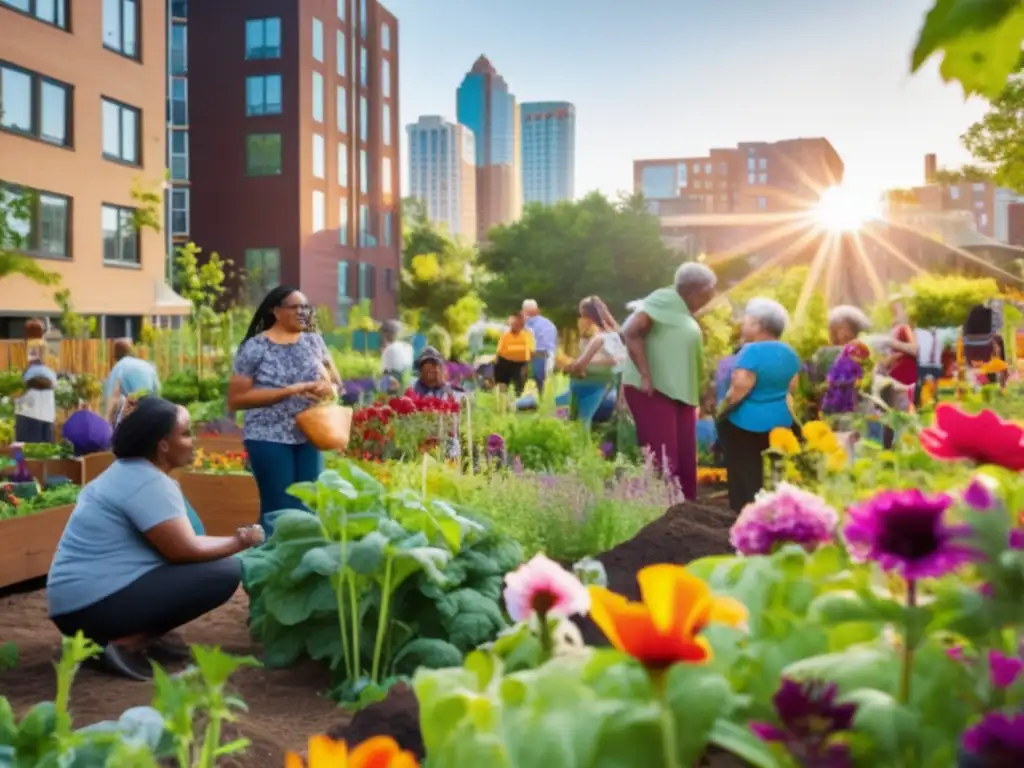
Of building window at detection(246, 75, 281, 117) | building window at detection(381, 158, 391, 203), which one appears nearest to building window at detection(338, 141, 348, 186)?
building window at detection(246, 75, 281, 117)

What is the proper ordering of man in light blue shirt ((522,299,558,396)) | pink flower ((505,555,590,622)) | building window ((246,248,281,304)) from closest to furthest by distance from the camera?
1. pink flower ((505,555,590,622))
2. man in light blue shirt ((522,299,558,396))
3. building window ((246,248,281,304))

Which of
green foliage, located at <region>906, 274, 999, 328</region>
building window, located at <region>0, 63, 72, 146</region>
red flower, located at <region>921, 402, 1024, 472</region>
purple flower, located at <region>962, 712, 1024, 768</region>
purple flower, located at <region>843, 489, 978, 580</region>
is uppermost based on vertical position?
building window, located at <region>0, 63, 72, 146</region>

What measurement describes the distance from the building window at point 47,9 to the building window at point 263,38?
65.6 ft

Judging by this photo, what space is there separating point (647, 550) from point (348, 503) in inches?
66.0

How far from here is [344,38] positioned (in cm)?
5069

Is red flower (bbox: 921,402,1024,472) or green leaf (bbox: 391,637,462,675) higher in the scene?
red flower (bbox: 921,402,1024,472)

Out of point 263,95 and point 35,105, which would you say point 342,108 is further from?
point 35,105

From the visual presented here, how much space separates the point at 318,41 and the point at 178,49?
543 centimetres

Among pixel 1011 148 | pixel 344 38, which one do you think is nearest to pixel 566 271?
pixel 344 38

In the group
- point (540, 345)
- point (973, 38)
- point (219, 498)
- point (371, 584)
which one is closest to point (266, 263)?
point (540, 345)

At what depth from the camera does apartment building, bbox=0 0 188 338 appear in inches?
968

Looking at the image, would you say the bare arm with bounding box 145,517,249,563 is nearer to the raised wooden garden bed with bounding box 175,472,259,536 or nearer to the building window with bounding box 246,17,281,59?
the raised wooden garden bed with bounding box 175,472,259,536

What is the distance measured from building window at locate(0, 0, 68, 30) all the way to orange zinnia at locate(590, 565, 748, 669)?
84.6 feet

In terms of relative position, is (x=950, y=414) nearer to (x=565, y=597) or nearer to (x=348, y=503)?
(x=565, y=597)
